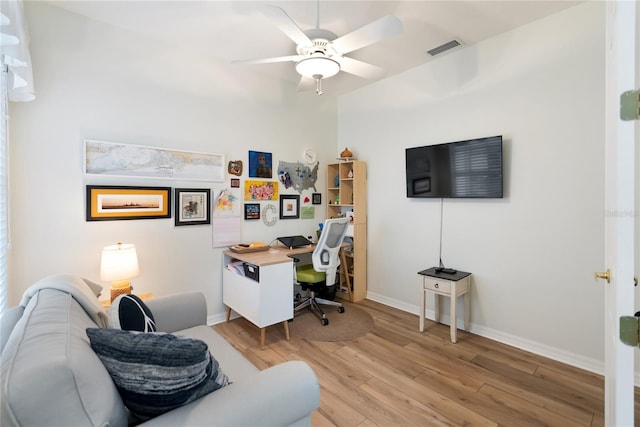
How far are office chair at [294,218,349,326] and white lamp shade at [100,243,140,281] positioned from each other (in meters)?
1.67

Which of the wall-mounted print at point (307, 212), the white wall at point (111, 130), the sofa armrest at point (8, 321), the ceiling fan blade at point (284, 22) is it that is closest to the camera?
the sofa armrest at point (8, 321)

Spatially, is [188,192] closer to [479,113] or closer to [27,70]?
[27,70]

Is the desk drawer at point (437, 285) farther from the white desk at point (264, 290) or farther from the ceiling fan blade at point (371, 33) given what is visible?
the ceiling fan blade at point (371, 33)

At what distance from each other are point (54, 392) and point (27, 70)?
2011 mm

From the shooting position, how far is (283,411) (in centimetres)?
101

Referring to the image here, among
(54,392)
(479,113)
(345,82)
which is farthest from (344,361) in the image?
(345,82)

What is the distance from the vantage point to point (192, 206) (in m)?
2.91

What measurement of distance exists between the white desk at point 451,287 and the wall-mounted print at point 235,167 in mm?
2282

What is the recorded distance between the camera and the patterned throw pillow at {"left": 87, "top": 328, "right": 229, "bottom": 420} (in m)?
0.87

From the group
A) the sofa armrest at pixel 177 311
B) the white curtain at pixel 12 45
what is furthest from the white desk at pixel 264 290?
the white curtain at pixel 12 45

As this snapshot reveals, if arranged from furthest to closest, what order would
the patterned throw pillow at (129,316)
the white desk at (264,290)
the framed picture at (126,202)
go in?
1. the white desk at (264,290)
2. the framed picture at (126,202)
3. the patterned throw pillow at (129,316)

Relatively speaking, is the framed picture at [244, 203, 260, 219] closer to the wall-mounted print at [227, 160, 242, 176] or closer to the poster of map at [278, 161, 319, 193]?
the wall-mounted print at [227, 160, 242, 176]

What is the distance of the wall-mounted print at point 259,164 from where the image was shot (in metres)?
3.34

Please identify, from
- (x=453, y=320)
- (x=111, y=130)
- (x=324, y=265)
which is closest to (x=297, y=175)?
(x=324, y=265)
